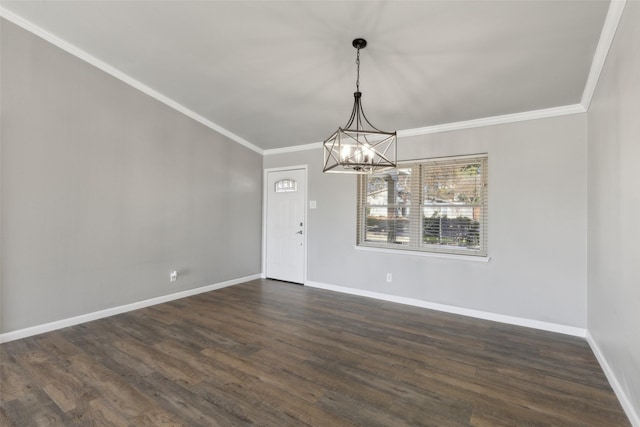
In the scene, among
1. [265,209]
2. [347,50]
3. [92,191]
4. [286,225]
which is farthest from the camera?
[265,209]

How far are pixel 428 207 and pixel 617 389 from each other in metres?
2.52

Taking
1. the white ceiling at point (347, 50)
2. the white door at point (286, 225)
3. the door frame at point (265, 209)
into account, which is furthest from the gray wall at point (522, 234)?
the white door at point (286, 225)

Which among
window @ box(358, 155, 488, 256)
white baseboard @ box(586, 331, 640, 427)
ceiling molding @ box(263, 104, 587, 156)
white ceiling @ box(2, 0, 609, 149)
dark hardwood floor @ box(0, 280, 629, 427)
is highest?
white ceiling @ box(2, 0, 609, 149)

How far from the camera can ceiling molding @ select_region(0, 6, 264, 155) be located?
9.84 feet

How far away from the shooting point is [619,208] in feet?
7.06

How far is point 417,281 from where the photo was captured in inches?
167

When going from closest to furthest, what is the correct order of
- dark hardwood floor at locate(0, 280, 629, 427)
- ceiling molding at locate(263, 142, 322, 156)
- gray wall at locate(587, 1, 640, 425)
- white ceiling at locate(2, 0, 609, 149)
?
gray wall at locate(587, 1, 640, 425) → dark hardwood floor at locate(0, 280, 629, 427) → white ceiling at locate(2, 0, 609, 149) → ceiling molding at locate(263, 142, 322, 156)

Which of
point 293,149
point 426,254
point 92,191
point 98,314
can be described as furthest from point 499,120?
point 98,314

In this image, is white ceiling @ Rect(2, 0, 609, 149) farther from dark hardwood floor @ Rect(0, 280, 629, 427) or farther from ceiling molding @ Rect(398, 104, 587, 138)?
A: dark hardwood floor @ Rect(0, 280, 629, 427)

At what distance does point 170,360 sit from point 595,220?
13.2 feet

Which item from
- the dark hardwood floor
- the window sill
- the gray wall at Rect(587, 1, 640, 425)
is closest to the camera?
the gray wall at Rect(587, 1, 640, 425)

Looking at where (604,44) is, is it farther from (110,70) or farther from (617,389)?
(110,70)

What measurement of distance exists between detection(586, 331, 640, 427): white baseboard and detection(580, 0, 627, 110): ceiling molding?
2.36m

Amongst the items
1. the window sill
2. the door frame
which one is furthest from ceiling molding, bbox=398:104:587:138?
the door frame
